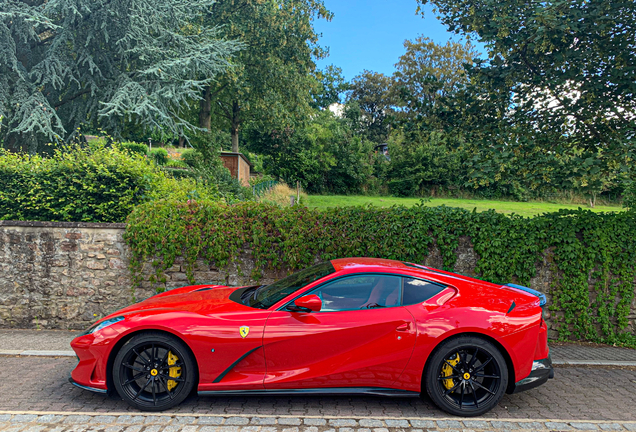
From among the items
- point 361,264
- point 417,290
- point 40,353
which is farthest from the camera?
point 40,353

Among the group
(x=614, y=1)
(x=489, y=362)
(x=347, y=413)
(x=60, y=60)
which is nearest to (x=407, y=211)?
(x=489, y=362)

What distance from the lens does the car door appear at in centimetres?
376

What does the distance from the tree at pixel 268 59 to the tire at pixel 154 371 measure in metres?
20.3

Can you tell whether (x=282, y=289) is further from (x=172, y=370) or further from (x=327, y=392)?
(x=172, y=370)

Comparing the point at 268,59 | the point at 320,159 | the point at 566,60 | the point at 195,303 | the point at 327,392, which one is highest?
the point at 268,59

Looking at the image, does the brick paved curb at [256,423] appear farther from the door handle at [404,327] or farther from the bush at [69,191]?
the bush at [69,191]

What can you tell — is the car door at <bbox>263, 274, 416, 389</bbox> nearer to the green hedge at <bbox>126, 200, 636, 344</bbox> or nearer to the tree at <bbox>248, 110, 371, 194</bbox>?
the green hedge at <bbox>126, 200, 636, 344</bbox>

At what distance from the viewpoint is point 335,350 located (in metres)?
3.78

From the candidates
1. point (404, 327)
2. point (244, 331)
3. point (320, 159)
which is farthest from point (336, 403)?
point (320, 159)

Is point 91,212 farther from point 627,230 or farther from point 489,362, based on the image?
point 627,230

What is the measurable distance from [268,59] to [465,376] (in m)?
23.5

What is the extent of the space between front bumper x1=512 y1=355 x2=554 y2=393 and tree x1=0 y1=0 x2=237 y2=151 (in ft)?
46.2

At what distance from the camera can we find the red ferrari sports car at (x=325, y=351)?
12.4ft

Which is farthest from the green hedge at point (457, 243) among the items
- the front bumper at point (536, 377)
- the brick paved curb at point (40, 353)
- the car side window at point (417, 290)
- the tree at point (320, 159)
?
the tree at point (320, 159)
